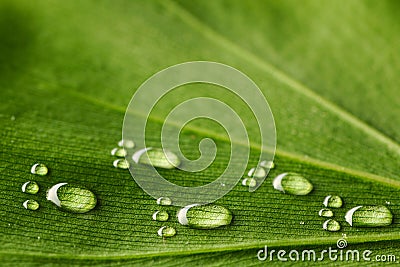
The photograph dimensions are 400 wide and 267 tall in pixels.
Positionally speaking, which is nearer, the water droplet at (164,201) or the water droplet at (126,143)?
the water droplet at (164,201)

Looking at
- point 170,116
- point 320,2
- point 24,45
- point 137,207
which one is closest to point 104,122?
point 170,116

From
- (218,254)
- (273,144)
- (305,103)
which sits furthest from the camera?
(305,103)

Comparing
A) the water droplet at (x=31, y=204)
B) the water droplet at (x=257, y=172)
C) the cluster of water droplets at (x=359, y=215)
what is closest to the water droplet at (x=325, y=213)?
the cluster of water droplets at (x=359, y=215)

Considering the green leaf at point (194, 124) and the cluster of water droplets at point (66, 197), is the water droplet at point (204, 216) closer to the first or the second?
the green leaf at point (194, 124)

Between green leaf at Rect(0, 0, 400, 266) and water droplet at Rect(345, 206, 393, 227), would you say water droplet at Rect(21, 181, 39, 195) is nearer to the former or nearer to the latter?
green leaf at Rect(0, 0, 400, 266)

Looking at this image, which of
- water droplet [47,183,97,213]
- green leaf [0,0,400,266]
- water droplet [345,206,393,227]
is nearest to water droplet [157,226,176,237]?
green leaf [0,0,400,266]

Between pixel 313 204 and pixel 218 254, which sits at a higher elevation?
pixel 313 204

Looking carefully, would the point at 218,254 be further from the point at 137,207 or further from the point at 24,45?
the point at 24,45
